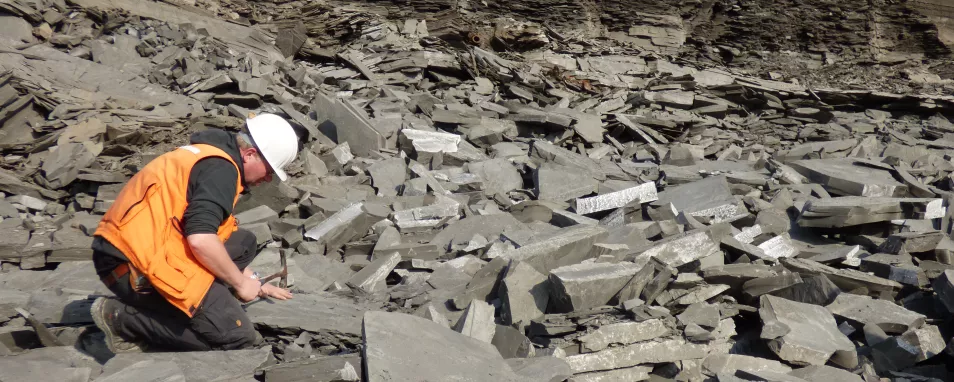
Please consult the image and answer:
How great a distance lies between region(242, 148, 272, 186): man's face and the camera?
287 centimetres

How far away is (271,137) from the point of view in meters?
2.84

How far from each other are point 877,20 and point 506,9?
966cm

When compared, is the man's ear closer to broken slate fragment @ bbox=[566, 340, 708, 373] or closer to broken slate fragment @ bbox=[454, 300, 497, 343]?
broken slate fragment @ bbox=[454, 300, 497, 343]

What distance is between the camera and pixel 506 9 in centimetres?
1415

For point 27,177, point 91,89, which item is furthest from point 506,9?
point 27,177

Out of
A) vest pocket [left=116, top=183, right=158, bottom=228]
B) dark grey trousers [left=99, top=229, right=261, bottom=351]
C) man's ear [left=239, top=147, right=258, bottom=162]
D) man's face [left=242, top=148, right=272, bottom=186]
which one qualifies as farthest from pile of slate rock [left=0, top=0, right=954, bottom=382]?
man's ear [left=239, top=147, right=258, bottom=162]

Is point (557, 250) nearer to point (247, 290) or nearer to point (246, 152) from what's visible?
point (247, 290)

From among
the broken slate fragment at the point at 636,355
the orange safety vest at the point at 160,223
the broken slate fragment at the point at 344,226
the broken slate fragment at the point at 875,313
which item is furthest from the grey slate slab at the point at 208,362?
the broken slate fragment at the point at 875,313

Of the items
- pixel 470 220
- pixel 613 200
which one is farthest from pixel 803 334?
pixel 470 220

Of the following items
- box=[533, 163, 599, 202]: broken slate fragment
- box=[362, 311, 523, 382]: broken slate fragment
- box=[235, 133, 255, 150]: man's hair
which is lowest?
box=[533, 163, 599, 202]: broken slate fragment

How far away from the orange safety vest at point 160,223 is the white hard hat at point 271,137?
196mm

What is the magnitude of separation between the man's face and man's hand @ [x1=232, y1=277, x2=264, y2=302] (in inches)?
19.1

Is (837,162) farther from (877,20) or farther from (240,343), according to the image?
(877,20)

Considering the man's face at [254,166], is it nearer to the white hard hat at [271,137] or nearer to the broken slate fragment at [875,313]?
the white hard hat at [271,137]
